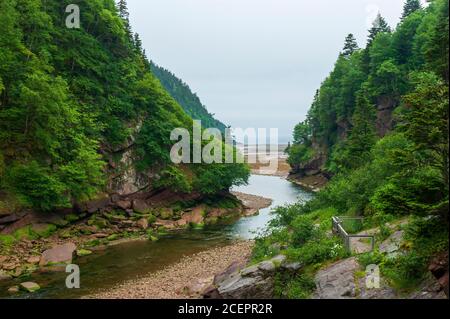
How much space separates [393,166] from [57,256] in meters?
26.7

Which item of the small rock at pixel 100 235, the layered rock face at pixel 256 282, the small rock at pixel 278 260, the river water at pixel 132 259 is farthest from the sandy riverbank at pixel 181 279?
the small rock at pixel 100 235

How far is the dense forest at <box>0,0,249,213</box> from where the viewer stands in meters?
37.4

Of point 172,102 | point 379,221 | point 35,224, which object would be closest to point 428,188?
point 379,221

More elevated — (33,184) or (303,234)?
(33,184)

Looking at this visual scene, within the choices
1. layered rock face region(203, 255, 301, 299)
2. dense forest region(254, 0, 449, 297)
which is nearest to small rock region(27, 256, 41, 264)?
layered rock face region(203, 255, 301, 299)

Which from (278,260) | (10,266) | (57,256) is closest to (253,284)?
(278,260)

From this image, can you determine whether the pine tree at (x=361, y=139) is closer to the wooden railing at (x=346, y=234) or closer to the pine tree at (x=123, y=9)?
the wooden railing at (x=346, y=234)

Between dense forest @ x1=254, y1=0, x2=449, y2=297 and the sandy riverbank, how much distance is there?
439 cm

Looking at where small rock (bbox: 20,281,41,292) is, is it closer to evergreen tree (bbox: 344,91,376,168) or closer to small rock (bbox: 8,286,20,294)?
small rock (bbox: 8,286,20,294)

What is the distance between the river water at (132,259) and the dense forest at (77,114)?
8916 millimetres

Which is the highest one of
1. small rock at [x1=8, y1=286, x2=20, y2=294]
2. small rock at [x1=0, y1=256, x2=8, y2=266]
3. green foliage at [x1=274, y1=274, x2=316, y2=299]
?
green foliage at [x1=274, y1=274, x2=316, y2=299]

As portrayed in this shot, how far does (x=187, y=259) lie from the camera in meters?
33.4

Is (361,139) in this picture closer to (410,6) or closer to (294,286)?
(294,286)

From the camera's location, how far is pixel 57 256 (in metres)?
32.1
